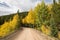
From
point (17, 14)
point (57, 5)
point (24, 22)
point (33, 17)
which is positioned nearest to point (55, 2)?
point (57, 5)

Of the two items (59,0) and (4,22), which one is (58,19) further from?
(4,22)

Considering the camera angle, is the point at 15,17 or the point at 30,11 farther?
the point at 15,17

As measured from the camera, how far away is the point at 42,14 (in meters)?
39.6

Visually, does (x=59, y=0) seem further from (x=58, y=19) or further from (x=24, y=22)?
(x=24, y=22)

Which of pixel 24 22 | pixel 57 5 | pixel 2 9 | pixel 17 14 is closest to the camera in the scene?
pixel 2 9

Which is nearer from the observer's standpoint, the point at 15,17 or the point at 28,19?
the point at 28,19

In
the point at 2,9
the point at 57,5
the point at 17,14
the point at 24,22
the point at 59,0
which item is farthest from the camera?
the point at 17,14

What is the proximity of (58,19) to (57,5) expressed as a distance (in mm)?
3679

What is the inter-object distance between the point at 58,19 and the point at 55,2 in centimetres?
528

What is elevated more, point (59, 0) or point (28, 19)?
point (59, 0)

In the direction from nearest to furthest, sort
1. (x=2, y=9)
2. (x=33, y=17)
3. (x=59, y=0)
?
(x=2, y=9) → (x=59, y=0) → (x=33, y=17)

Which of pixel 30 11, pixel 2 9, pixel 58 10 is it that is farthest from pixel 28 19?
pixel 2 9

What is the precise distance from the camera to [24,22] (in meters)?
50.6

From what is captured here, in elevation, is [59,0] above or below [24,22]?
above
